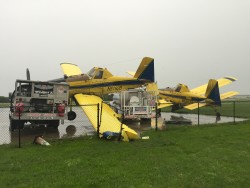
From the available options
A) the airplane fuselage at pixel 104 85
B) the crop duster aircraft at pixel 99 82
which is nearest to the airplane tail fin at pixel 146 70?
the crop duster aircraft at pixel 99 82

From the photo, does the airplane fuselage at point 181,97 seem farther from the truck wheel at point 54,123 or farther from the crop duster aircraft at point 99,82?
the truck wheel at point 54,123

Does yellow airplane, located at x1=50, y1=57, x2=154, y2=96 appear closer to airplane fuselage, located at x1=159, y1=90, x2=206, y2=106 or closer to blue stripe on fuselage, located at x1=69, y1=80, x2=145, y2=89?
A: blue stripe on fuselage, located at x1=69, y1=80, x2=145, y2=89

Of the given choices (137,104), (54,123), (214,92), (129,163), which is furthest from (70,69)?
(129,163)

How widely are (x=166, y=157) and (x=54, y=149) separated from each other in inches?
138

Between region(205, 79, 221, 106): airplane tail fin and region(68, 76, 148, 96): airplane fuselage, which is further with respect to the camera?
region(205, 79, 221, 106): airplane tail fin

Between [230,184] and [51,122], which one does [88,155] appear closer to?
[230,184]

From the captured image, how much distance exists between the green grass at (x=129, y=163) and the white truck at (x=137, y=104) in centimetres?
626

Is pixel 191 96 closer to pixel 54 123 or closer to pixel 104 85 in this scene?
pixel 104 85

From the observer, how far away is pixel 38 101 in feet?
47.1

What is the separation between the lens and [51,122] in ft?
50.5

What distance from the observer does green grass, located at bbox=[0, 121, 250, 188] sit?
589 centimetres

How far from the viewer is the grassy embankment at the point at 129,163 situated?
232 inches

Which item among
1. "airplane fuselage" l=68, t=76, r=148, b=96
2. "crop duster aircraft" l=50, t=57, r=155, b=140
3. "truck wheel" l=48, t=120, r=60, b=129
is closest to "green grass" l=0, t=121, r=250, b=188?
"truck wheel" l=48, t=120, r=60, b=129

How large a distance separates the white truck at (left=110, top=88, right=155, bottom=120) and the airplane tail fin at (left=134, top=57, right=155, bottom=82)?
1.99m
